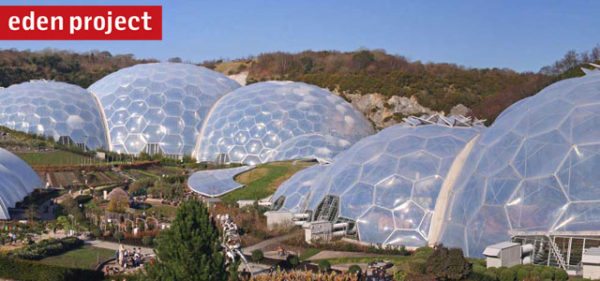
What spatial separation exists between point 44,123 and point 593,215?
4094 centimetres

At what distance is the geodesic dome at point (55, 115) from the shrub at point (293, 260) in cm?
3343

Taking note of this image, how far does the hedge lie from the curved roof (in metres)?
15.9

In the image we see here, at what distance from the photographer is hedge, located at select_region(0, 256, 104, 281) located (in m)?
16.8

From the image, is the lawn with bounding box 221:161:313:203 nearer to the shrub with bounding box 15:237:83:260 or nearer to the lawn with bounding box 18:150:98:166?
the shrub with bounding box 15:237:83:260

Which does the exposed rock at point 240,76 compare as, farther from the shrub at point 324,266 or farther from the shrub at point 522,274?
the shrub at point 522,274

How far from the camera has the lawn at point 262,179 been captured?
3284cm

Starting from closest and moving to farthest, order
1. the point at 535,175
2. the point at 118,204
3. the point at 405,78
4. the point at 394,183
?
the point at 535,175
the point at 394,183
the point at 118,204
the point at 405,78

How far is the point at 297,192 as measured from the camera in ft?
88.2

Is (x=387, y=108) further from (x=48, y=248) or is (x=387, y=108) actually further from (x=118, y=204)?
(x=48, y=248)

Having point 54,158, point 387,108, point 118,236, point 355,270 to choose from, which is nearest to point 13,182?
point 118,236

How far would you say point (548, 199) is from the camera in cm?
1792

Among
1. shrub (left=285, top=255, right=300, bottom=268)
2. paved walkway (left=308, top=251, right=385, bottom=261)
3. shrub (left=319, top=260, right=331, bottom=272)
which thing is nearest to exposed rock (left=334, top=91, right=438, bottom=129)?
paved walkway (left=308, top=251, right=385, bottom=261)

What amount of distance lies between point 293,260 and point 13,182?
16622 mm

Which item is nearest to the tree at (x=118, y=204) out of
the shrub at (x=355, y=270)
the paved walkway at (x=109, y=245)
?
the paved walkway at (x=109, y=245)
